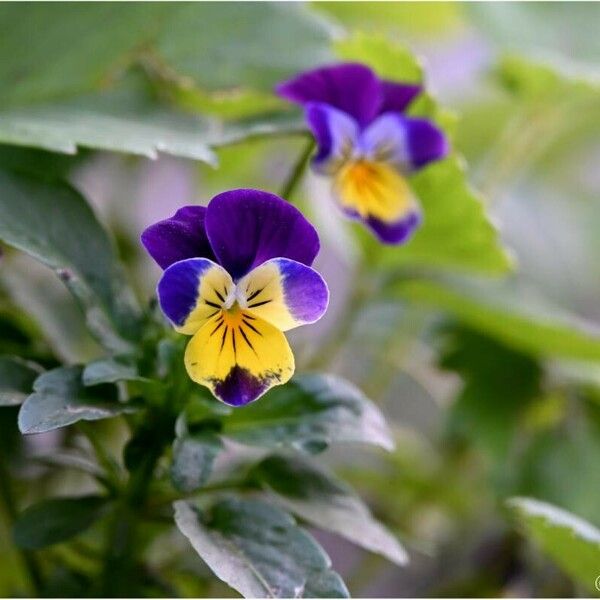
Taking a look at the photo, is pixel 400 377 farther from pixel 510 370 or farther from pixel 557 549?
pixel 557 549

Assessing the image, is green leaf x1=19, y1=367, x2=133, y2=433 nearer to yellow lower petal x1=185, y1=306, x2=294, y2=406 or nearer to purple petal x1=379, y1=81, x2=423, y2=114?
yellow lower petal x1=185, y1=306, x2=294, y2=406

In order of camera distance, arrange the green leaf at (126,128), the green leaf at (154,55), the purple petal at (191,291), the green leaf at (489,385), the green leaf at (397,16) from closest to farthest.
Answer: the purple petal at (191,291), the green leaf at (126,128), the green leaf at (154,55), the green leaf at (489,385), the green leaf at (397,16)

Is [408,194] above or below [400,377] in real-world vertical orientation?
above

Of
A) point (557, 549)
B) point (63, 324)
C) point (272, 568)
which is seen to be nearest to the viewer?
point (272, 568)

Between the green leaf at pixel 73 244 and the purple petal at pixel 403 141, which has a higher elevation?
the purple petal at pixel 403 141

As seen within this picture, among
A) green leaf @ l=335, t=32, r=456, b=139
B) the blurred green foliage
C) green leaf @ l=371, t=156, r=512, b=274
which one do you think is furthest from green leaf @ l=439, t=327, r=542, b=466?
green leaf @ l=335, t=32, r=456, b=139

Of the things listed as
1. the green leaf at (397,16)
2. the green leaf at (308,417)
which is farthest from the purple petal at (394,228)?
the green leaf at (397,16)

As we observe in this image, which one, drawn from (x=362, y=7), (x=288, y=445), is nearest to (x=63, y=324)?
(x=288, y=445)

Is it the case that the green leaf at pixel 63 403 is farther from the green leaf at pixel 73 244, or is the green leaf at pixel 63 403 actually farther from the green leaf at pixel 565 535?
the green leaf at pixel 565 535
